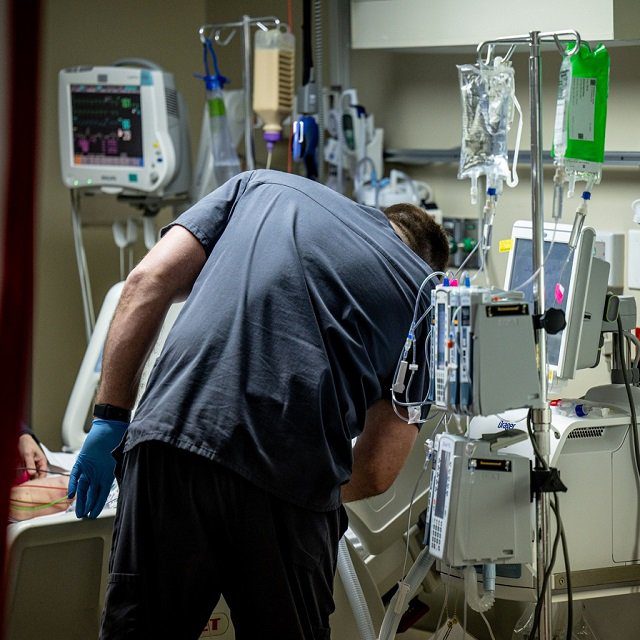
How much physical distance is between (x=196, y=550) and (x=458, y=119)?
2.45 meters

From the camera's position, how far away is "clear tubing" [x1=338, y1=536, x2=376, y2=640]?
235 cm

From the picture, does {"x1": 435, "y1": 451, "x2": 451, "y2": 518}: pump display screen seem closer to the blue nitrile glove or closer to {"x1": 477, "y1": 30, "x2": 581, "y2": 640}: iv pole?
{"x1": 477, "y1": 30, "x2": 581, "y2": 640}: iv pole

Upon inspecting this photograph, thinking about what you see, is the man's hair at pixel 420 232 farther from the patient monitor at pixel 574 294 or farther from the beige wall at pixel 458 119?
the beige wall at pixel 458 119

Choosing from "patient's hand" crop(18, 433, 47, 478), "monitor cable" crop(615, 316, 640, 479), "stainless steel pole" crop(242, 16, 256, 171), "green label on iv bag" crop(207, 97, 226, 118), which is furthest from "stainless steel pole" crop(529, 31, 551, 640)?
"green label on iv bag" crop(207, 97, 226, 118)

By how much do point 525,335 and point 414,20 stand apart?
1.96 meters

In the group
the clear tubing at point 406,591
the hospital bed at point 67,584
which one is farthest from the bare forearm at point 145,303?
the clear tubing at point 406,591

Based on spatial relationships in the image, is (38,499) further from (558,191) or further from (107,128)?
(107,128)

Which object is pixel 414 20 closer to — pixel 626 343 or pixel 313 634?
pixel 626 343

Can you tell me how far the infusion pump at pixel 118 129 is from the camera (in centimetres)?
368

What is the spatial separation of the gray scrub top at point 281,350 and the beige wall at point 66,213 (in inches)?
91.0

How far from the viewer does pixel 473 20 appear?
3.25 meters

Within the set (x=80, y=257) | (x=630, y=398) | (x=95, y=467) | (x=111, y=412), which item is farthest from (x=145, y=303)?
(x=80, y=257)

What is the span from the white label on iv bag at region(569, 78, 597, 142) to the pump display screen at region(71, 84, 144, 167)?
208 centimetres

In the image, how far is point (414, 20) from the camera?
346cm
